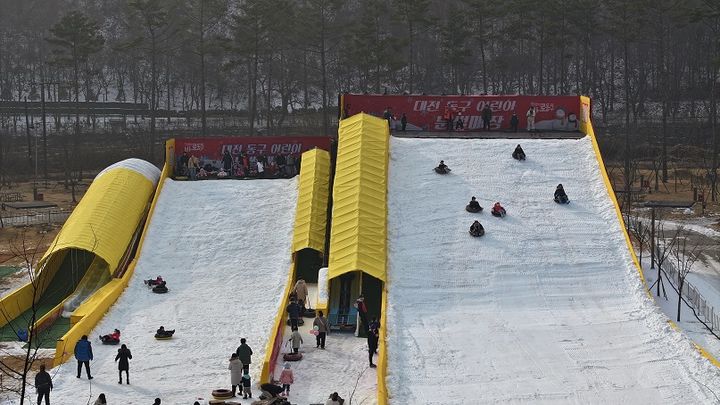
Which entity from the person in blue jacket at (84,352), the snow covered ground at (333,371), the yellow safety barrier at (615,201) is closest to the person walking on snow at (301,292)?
the snow covered ground at (333,371)

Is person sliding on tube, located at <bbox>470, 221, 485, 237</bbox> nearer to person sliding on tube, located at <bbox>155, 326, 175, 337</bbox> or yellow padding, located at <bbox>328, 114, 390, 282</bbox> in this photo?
yellow padding, located at <bbox>328, 114, 390, 282</bbox>

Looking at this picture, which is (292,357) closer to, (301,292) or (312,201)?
(301,292)

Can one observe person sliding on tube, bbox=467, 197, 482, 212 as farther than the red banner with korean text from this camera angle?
No

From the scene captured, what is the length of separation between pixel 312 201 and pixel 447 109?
9448 millimetres

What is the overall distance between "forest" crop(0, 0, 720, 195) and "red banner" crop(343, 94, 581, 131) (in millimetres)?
16013

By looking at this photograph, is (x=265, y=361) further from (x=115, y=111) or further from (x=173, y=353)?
Answer: (x=115, y=111)

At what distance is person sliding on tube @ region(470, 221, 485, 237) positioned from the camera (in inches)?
1262

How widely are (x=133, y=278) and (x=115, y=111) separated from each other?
62.3 meters

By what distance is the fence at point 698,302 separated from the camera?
29625 millimetres

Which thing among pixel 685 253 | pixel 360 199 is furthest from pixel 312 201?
pixel 685 253

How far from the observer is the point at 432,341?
85.7 ft

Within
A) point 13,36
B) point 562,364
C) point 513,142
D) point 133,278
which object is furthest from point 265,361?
point 13,36

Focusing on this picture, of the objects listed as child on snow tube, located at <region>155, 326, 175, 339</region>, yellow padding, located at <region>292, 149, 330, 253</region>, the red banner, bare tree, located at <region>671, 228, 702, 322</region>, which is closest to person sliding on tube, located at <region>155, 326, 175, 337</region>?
child on snow tube, located at <region>155, 326, 175, 339</region>

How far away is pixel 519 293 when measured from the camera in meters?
29.0
